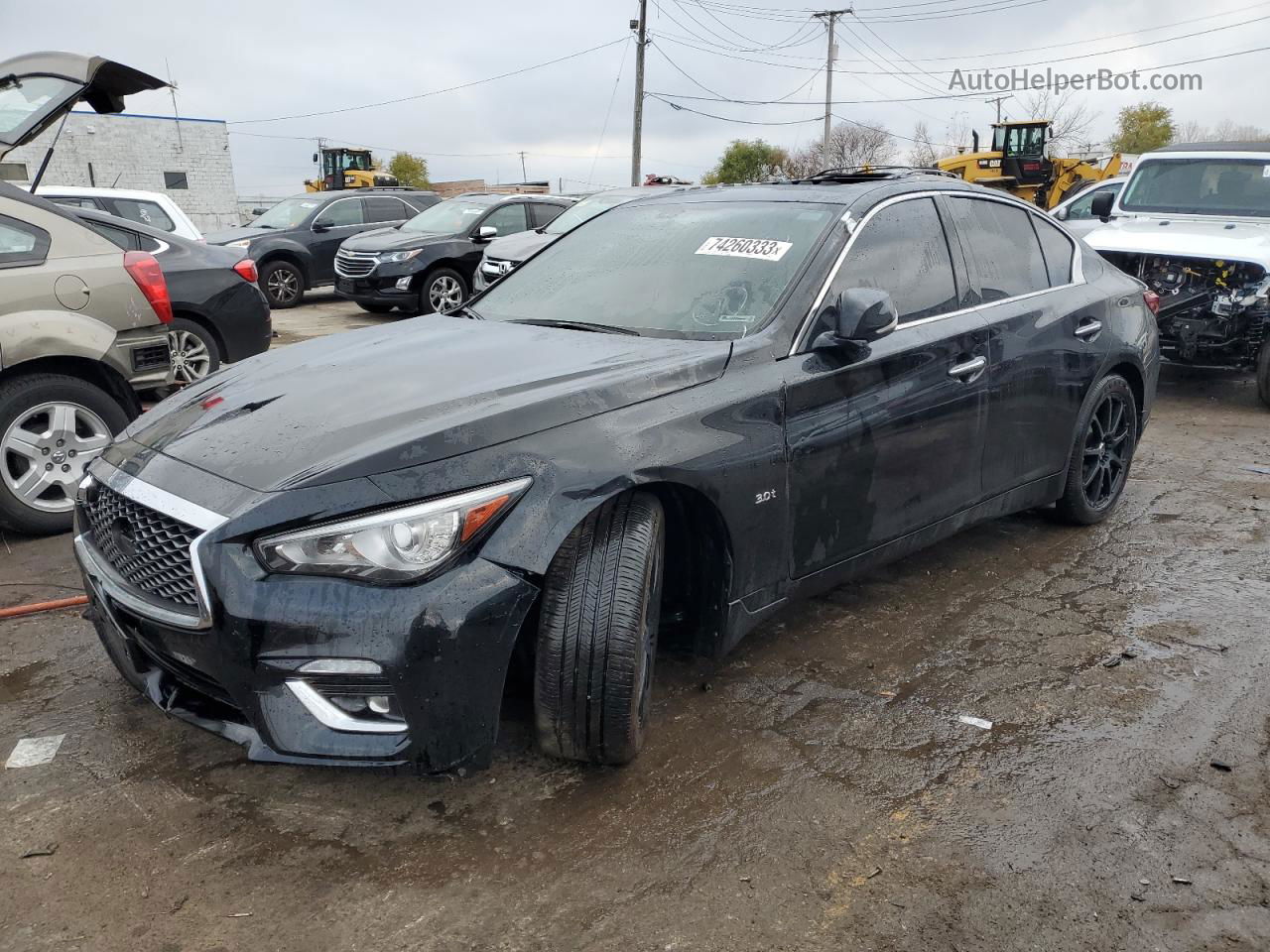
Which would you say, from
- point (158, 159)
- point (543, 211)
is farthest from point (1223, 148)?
point (158, 159)

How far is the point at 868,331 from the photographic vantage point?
10.5 feet

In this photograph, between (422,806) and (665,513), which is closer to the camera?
(422,806)

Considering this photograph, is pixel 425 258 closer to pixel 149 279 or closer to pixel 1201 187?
pixel 149 279

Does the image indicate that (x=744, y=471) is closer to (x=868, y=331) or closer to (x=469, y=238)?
(x=868, y=331)

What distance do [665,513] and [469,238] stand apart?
10.8 m

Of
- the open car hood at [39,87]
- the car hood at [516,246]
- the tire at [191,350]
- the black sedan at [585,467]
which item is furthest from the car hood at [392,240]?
the black sedan at [585,467]

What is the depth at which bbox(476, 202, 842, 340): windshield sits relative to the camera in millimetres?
3381

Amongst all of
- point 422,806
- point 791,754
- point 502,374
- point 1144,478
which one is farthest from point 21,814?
point 1144,478

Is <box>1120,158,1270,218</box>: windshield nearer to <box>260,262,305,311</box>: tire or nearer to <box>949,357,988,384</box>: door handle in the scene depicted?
<box>949,357,988,384</box>: door handle

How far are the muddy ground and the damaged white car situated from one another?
181 inches

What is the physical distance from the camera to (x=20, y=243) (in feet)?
15.8

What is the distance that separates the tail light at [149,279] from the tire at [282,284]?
984cm

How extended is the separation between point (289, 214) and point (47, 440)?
11704 mm

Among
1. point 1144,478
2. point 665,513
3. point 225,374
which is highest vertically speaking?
point 225,374
